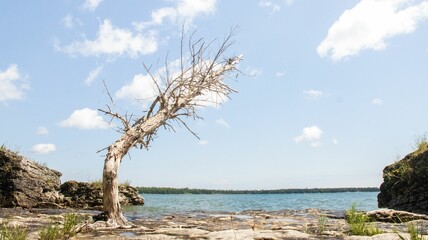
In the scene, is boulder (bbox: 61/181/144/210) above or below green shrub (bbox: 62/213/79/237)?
above

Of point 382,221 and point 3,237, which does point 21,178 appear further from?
point 382,221

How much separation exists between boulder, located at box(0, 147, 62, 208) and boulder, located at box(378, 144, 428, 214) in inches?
563

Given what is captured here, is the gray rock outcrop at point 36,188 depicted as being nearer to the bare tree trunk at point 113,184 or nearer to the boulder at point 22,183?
the boulder at point 22,183

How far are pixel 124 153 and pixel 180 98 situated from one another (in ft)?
10.3

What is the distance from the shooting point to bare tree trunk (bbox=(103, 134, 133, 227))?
29.6ft

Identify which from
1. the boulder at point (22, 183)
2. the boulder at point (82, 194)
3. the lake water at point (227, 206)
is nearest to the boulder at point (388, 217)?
the lake water at point (227, 206)

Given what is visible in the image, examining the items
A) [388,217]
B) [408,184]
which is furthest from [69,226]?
[408,184]

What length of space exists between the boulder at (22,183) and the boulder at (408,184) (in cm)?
1431

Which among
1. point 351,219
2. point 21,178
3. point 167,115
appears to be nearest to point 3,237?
point 351,219

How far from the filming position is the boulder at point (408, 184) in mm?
13805

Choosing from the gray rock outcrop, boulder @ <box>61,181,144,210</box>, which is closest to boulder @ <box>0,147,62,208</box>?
the gray rock outcrop

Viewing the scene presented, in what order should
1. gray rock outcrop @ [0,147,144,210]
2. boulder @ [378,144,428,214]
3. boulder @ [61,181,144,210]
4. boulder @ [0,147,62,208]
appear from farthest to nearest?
boulder @ [61,181,144,210], gray rock outcrop @ [0,147,144,210], boulder @ [0,147,62,208], boulder @ [378,144,428,214]

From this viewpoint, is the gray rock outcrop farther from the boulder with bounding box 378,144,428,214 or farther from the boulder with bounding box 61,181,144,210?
the boulder with bounding box 378,144,428,214

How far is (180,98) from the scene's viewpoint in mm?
13062
